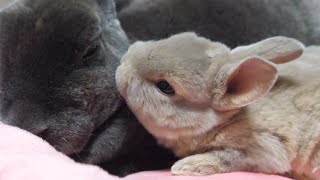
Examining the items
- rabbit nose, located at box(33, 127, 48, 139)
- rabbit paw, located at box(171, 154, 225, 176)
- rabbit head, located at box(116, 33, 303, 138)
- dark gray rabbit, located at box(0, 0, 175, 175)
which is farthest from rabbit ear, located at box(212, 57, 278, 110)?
rabbit nose, located at box(33, 127, 48, 139)

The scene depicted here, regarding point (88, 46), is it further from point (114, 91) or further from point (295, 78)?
point (295, 78)

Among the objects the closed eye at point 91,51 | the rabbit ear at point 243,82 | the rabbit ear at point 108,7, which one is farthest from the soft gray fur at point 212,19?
the rabbit ear at point 243,82

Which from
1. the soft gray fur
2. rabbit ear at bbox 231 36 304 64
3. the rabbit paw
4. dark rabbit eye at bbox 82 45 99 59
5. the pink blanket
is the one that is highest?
rabbit ear at bbox 231 36 304 64

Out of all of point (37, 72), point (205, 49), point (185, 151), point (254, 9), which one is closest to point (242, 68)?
point (205, 49)

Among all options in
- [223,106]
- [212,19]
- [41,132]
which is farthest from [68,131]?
[212,19]

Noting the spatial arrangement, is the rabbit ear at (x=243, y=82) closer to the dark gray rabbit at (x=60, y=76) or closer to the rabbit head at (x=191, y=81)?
the rabbit head at (x=191, y=81)

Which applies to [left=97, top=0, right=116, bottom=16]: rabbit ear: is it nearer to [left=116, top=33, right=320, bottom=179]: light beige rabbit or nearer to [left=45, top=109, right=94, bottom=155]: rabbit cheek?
[left=116, top=33, right=320, bottom=179]: light beige rabbit
